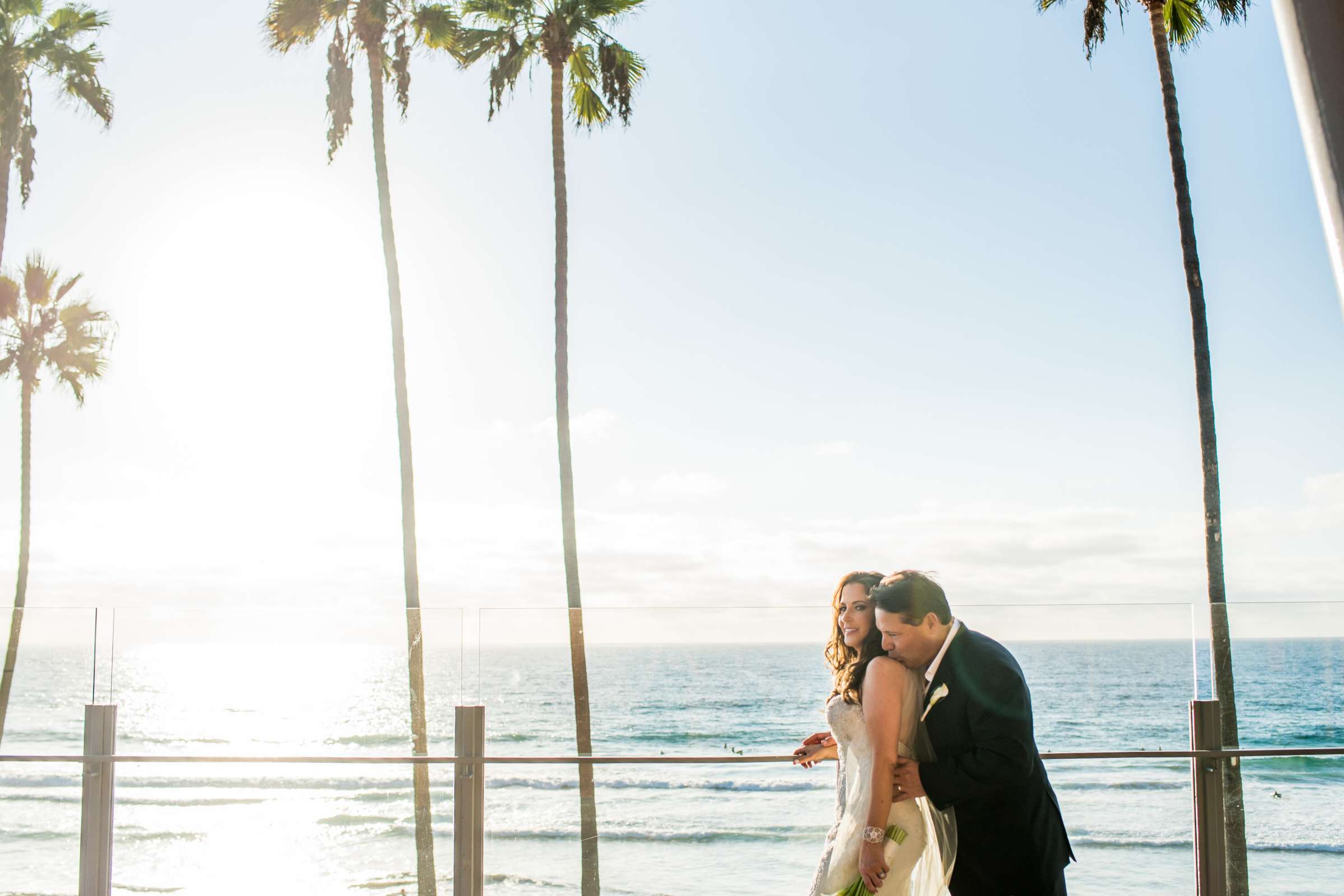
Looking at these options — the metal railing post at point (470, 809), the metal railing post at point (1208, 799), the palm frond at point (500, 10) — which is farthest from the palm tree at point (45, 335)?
the metal railing post at point (1208, 799)

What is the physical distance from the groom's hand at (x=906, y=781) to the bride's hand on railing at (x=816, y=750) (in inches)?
27.1

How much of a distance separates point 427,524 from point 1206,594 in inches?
2571

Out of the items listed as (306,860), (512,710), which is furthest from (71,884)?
(512,710)

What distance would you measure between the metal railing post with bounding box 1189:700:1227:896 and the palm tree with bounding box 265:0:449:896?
9932 millimetres

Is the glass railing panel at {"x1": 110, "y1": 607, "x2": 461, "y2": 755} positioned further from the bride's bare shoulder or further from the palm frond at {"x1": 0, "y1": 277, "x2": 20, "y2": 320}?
the palm frond at {"x1": 0, "y1": 277, "x2": 20, "y2": 320}

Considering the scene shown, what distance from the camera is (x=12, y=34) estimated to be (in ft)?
57.0

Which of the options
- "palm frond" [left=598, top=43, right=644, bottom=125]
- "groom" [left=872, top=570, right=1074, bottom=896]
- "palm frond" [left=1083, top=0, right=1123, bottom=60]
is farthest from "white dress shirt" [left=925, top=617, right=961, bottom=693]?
"palm frond" [left=598, top=43, right=644, bottom=125]

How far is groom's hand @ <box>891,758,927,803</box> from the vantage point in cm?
326

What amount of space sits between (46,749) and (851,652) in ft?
12.1

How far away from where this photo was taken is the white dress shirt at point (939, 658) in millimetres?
3260

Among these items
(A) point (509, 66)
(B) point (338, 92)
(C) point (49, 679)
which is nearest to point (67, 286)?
(B) point (338, 92)

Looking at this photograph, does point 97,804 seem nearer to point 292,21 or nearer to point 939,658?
point 939,658

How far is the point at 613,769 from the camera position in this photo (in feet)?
17.6

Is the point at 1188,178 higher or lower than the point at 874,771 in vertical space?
higher
